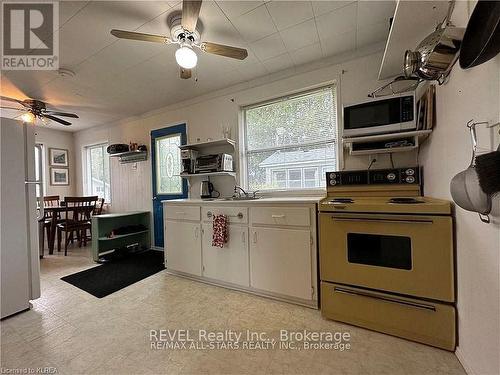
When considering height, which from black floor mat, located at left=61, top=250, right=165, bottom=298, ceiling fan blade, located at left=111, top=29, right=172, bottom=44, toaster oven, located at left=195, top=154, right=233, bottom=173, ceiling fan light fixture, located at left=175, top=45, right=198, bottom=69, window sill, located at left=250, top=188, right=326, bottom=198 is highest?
ceiling fan blade, located at left=111, top=29, right=172, bottom=44

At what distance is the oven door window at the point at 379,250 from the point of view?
1.54 metres

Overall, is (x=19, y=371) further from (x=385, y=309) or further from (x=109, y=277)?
(x=385, y=309)

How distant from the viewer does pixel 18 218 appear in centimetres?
204

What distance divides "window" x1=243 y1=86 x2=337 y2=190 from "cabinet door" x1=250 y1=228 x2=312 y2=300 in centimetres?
83

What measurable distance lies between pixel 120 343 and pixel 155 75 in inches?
109

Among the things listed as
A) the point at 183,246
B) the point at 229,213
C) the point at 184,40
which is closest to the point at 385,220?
the point at 229,213

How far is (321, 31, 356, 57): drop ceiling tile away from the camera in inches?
83.6

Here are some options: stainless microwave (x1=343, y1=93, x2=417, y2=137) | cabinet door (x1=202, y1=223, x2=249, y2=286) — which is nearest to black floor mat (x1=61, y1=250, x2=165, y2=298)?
cabinet door (x1=202, y1=223, x2=249, y2=286)

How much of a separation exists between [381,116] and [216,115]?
85.7 inches

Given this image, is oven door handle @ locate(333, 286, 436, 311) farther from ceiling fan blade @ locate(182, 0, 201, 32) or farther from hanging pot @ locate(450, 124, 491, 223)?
ceiling fan blade @ locate(182, 0, 201, 32)

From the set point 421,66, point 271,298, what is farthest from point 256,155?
point 421,66

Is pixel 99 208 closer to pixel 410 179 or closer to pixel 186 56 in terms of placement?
pixel 186 56

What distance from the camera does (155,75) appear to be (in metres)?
2.78

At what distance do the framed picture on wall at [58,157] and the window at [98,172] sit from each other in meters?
0.54
